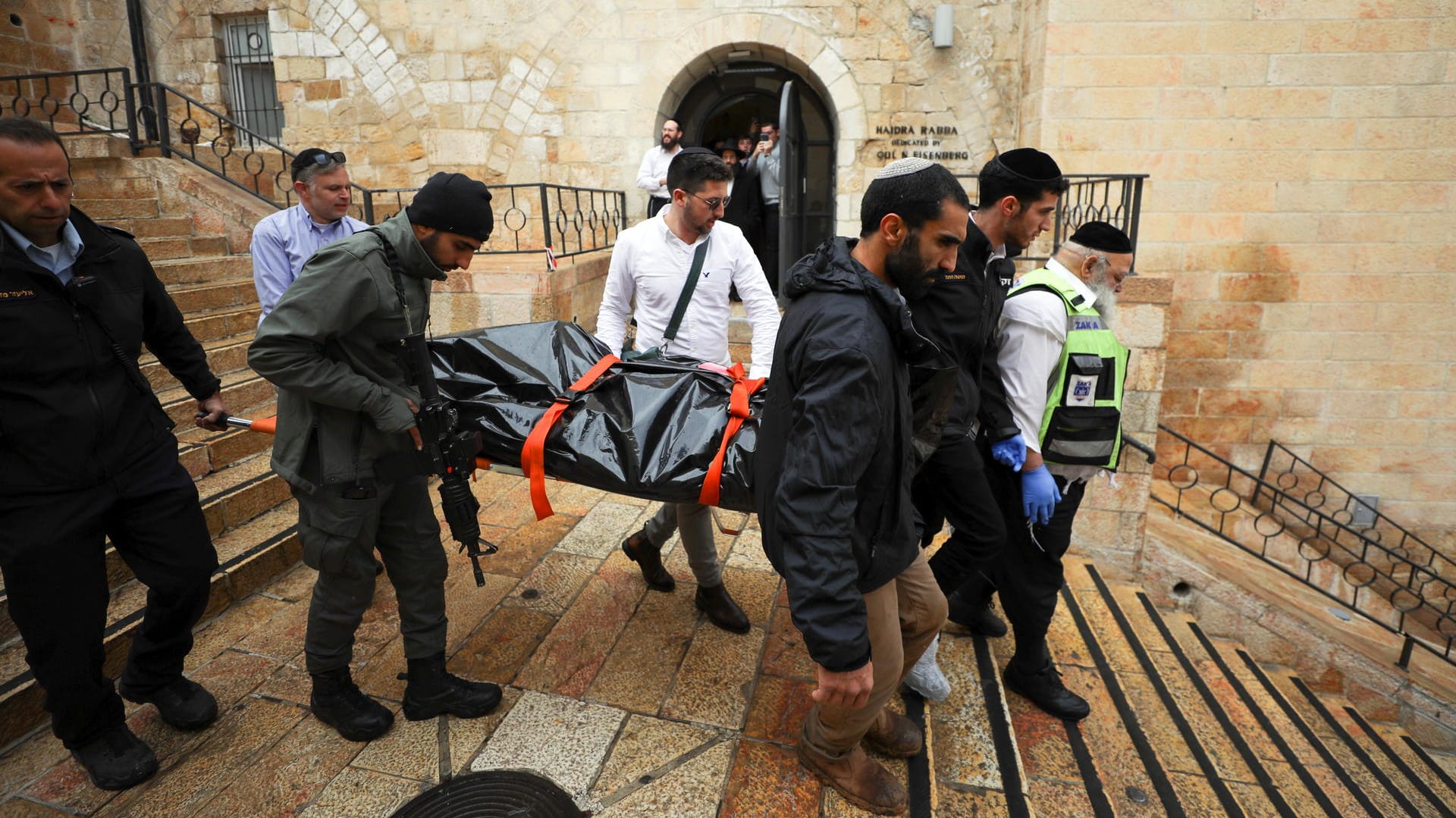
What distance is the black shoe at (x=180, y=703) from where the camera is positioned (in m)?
2.71

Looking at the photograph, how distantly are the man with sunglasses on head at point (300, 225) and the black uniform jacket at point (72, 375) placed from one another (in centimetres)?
88

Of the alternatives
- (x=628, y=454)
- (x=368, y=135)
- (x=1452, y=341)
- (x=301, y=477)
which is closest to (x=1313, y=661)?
(x=1452, y=341)

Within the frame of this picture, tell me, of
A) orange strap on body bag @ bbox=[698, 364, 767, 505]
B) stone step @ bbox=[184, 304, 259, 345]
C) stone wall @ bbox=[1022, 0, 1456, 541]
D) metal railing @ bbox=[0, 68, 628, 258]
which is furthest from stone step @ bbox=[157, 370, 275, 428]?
stone wall @ bbox=[1022, 0, 1456, 541]

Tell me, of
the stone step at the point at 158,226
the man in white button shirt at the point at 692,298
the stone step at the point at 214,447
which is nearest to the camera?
the man in white button shirt at the point at 692,298

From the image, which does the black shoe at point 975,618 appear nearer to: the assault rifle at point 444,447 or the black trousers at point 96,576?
the assault rifle at point 444,447

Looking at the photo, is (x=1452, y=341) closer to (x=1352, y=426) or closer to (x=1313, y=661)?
(x=1352, y=426)

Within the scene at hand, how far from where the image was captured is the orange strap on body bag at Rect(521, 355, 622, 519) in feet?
8.52

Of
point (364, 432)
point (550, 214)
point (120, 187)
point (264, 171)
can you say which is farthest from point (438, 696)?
point (264, 171)

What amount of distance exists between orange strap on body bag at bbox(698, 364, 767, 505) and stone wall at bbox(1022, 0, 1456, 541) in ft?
20.5

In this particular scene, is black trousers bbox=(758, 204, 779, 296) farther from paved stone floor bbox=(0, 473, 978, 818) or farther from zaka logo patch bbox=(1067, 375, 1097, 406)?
zaka logo patch bbox=(1067, 375, 1097, 406)

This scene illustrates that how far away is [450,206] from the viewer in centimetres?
237

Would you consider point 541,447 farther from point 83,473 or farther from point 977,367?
point 977,367

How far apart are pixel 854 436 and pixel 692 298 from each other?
5.64 feet

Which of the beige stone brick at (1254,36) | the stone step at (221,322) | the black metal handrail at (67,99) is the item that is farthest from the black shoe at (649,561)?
the black metal handrail at (67,99)
